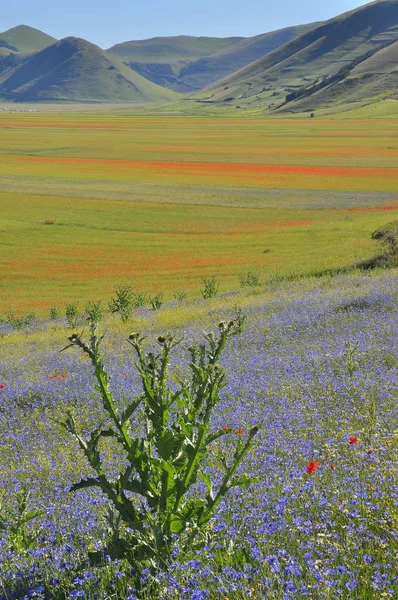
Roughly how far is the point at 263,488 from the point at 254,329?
9827 millimetres

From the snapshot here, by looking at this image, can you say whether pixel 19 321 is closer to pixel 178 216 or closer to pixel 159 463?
pixel 159 463

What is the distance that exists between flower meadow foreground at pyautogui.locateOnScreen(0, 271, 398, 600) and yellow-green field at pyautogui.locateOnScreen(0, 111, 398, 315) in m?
23.0

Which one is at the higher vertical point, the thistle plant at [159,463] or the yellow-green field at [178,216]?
the thistle plant at [159,463]

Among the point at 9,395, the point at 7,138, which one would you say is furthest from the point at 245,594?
the point at 7,138

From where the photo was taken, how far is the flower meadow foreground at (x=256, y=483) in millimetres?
4039

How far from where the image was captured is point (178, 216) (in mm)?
60656

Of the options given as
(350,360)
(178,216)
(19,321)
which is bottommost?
(19,321)

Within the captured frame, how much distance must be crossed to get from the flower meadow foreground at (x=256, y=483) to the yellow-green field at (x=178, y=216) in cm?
2295

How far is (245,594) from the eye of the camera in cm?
369

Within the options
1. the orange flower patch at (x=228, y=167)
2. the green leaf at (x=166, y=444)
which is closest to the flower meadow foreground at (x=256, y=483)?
the green leaf at (x=166, y=444)

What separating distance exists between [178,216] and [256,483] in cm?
5577

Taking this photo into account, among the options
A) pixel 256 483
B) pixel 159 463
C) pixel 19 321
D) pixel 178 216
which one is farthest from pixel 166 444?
pixel 178 216

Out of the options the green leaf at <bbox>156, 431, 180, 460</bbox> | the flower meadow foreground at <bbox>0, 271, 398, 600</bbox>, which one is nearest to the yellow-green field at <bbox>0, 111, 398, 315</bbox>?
the flower meadow foreground at <bbox>0, 271, 398, 600</bbox>

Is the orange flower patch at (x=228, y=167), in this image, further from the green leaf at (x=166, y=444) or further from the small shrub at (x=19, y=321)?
the green leaf at (x=166, y=444)
